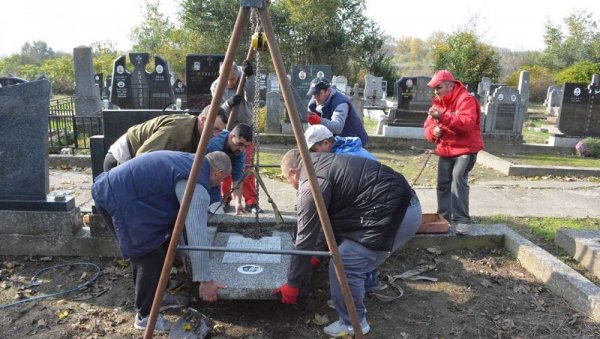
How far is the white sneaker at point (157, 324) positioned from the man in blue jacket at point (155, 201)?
0.44 meters

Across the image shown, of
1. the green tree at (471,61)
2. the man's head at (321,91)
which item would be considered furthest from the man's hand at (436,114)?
the green tree at (471,61)

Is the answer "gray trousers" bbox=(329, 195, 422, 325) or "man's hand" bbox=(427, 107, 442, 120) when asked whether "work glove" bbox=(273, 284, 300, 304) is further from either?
"man's hand" bbox=(427, 107, 442, 120)

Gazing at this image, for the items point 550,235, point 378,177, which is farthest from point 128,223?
point 550,235

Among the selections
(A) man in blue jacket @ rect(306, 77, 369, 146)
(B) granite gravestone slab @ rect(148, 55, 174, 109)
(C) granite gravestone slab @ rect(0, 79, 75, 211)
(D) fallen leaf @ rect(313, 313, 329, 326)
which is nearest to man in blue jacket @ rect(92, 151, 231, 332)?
(D) fallen leaf @ rect(313, 313, 329, 326)

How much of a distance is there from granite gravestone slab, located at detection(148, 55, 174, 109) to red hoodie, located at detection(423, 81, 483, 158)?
303 inches

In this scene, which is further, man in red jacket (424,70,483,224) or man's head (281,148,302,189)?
man in red jacket (424,70,483,224)

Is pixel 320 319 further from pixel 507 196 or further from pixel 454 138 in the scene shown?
pixel 507 196

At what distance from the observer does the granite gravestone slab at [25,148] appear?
158 inches

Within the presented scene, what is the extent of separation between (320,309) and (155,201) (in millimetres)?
1498

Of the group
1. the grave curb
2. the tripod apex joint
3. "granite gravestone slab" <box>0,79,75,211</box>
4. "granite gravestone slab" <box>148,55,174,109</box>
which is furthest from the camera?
"granite gravestone slab" <box>148,55,174,109</box>

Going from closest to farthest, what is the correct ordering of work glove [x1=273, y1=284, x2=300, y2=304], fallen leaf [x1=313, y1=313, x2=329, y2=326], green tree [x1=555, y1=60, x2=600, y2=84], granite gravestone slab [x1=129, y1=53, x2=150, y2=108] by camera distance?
1. work glove [x1=273, y1=284, x2=300, y2=304]
2. fallen leaf [x1=313, y1=313, x2=329, y2=326]
3. granite gravestone slab [x1=129, y1=53, x2=150, y2=108]
4. green tree [x1=555, y1=60, x2=600, y2=84]

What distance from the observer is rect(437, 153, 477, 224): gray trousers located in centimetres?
479

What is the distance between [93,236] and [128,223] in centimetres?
163

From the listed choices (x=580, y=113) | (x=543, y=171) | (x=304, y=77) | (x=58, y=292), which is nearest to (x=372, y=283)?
(x=58, y=292)
